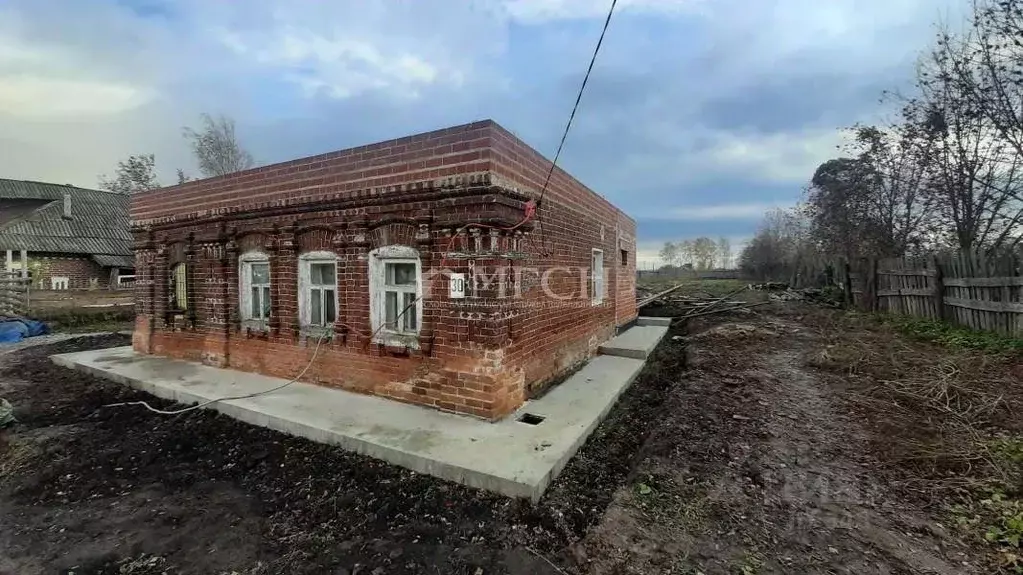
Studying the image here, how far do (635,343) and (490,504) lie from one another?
232 inches

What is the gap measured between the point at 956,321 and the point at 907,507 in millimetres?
7677

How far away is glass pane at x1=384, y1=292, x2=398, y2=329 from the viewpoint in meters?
4.96

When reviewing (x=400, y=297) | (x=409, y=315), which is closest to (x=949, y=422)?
(x=409, y=315)

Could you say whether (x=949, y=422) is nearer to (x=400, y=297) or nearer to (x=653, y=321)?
(x=400, y=297)

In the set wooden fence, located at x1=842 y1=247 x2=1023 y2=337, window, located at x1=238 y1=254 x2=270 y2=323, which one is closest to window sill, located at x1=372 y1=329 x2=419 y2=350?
window, located at x1=238 y1=254 x2=270 y2=323

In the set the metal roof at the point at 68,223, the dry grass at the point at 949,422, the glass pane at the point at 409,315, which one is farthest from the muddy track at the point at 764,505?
the metal roof at the point at 68,223

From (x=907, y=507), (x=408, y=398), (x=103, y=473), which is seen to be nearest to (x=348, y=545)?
(x=408, y=398)

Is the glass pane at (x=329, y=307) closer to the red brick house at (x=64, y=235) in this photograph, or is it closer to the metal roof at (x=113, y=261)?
the red brick house at (x=64, y=235)

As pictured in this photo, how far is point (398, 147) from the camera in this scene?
4660 mm

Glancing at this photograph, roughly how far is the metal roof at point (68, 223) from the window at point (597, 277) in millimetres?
Answer: 20924

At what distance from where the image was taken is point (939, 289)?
8.34 m

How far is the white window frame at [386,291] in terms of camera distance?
4.71m

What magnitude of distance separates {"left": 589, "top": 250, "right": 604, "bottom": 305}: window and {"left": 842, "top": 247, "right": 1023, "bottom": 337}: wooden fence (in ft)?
20.5

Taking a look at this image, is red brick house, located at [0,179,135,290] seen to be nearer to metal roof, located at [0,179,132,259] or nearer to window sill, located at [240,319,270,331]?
metal roof, located at [0,179,132,259]
